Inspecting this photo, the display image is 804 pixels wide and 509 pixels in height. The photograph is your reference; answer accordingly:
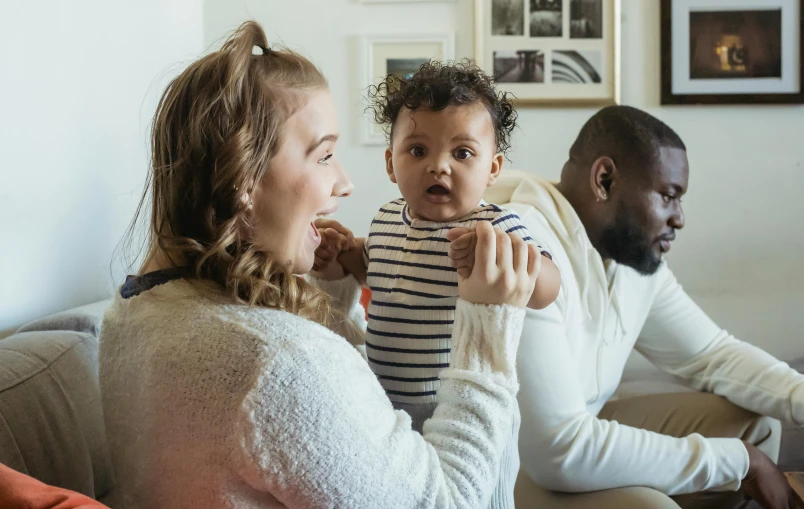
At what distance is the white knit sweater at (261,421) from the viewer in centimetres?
77

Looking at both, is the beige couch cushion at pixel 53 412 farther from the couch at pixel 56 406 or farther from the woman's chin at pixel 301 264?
the woman's chin at pixel 301 264

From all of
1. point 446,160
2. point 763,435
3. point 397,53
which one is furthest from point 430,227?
point 397,53

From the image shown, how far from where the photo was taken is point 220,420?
2.56 feet

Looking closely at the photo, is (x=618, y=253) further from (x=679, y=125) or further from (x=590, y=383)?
(x=679, y=125)

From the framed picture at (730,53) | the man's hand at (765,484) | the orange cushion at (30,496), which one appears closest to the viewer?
the orange cushion at (30,496)

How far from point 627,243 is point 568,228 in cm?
21

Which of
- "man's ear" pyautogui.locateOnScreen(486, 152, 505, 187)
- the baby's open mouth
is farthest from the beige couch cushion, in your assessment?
"man's ear" pyautogui.locateOnScreen(486, 152, 505, 187)

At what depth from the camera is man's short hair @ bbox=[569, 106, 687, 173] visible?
1933mm

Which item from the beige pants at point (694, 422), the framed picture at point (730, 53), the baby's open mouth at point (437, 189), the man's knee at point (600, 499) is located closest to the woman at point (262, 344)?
the baby's open mouth at point (437, 189)

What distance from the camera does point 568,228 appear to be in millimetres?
1813

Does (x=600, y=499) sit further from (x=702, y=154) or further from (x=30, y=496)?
(x=702, y=154)

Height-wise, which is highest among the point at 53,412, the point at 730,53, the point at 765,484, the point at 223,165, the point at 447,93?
the point at 730,53

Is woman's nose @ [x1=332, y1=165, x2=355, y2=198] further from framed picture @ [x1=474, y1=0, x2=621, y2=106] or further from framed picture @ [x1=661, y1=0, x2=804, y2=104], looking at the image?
framed picture @ [x1=661, y1=0, x2=804, y2=104]

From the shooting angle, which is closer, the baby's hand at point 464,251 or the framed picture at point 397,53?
the baby's hand at point 464,251
